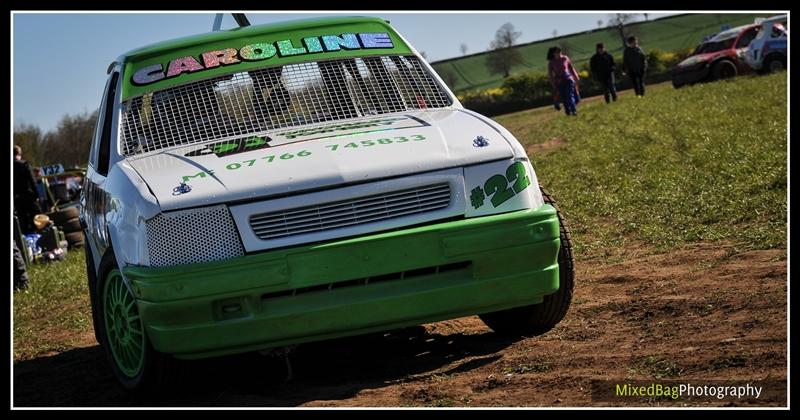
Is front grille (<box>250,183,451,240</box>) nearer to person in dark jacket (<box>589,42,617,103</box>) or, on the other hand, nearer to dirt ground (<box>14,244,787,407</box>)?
dirt ground (<box>14,244,787,407</box>)

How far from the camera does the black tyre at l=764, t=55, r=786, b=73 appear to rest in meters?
29.7

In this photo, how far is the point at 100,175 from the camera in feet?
19.9

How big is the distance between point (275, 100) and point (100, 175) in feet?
3.13

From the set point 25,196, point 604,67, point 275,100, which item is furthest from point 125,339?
point 604,67

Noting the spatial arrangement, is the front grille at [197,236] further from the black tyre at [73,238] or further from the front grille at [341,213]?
the black tyre at [73,238]

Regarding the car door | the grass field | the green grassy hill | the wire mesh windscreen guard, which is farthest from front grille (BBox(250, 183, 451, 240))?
the green grassy hill

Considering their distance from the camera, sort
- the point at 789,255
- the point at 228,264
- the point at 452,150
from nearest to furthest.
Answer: the point at 228,264
the point at 452,150
the point at 789,255

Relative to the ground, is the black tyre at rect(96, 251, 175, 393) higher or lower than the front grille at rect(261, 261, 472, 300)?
lower

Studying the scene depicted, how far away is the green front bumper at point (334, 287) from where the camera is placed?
4.88 metres

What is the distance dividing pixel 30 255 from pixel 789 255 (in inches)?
400

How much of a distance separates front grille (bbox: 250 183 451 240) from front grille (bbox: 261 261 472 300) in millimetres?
230

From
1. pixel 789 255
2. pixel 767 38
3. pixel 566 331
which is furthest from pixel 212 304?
pixel 767 38

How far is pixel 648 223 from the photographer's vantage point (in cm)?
898
